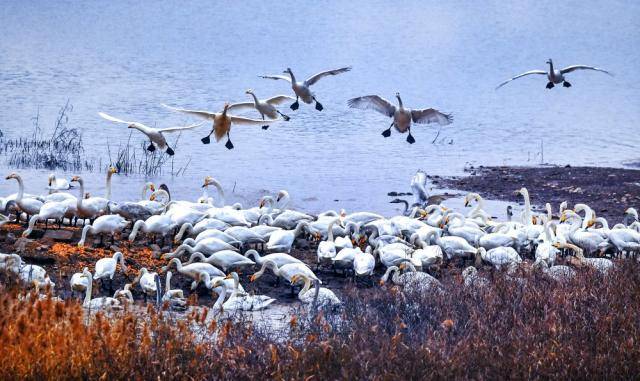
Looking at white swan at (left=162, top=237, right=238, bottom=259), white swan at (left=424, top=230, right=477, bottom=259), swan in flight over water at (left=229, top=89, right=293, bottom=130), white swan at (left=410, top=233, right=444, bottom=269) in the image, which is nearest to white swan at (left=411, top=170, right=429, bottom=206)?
swan in flight over water at (left=229, top=89, right=293, bottom=130)

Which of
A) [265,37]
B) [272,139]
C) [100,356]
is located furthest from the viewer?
[265,37]

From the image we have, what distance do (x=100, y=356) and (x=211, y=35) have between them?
48.3 metres

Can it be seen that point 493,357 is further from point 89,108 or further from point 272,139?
point 89,108

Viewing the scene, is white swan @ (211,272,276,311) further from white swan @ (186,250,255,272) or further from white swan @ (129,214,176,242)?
white swan @ (129,214,176,242)

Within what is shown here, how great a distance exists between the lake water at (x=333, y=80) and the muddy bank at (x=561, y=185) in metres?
1.51

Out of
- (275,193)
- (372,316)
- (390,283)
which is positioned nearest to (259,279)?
(390,283)

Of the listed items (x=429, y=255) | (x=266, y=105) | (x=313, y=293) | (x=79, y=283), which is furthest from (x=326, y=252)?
(x=266, y=105)

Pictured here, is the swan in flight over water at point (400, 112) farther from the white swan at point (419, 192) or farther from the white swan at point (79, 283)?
the white swan at point (79, 283)

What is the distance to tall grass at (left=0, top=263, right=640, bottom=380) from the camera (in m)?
6.59

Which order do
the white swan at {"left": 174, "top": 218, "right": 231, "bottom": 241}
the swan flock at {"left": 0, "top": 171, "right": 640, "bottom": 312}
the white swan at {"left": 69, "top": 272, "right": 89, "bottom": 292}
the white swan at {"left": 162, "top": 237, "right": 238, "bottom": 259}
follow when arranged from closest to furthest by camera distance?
the white swan at {"left": 69, "top": 272, "right": 89, "bottom": 292} → the swan flock at {"left": 0, "top": 171, "right": 640, "bottom": 312} → the white swan at {"left": 162, "top": 237, "right": 238, "bottom": 259} → the white swan at {"left": 174, "top": 218, "right": 231, "bottom": 241}

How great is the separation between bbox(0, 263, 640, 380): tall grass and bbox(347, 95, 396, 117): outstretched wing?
364 inches

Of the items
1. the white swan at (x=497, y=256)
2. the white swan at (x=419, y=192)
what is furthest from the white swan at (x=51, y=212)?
the white swan at (x=419, y=192)

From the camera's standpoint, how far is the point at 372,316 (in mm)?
8242

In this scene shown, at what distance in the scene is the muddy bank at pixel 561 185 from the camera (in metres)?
18.8
